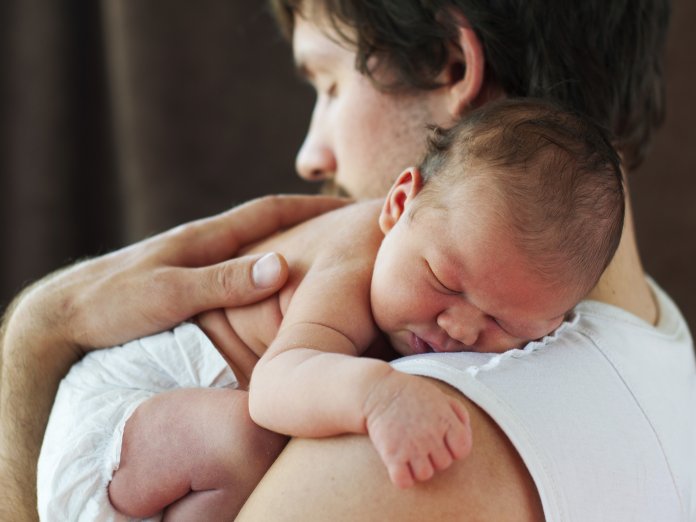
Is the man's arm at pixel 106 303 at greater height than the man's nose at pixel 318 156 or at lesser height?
lesser

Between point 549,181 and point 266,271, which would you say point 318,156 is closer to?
point 266,271

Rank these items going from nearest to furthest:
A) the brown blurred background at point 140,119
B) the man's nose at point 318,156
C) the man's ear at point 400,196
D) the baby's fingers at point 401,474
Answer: the baby's fingers at point 401,474, the man's ear at point 400,196, the man's nose at point 318,156, the brown blurred background at point 140,119

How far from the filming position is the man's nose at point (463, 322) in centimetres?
94

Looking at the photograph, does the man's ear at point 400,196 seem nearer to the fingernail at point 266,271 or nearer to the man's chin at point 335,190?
the fingernail at point 266,271

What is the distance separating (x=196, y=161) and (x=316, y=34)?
97 centimetres

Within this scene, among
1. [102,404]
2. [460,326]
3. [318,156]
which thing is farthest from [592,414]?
[318,156]

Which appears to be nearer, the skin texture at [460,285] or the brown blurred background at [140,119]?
the skin texture at [460,285]

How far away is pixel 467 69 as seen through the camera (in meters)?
1.31

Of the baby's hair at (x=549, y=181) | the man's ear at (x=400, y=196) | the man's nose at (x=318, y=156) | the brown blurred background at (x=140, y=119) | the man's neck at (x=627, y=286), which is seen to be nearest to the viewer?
the baby's hair at (x=549, y=181)

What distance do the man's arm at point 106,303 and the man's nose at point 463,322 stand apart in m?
0.28

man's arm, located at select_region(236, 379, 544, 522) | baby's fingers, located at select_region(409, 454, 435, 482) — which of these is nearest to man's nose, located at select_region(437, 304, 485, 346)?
man's arm, located at select_region(236, 379, 544, 522)

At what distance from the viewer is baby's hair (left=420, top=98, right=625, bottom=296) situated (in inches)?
35.8

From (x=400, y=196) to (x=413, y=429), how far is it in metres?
0.37

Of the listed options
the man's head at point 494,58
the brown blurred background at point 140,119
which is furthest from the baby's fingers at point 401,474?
the brown blurred background at point 140,119
